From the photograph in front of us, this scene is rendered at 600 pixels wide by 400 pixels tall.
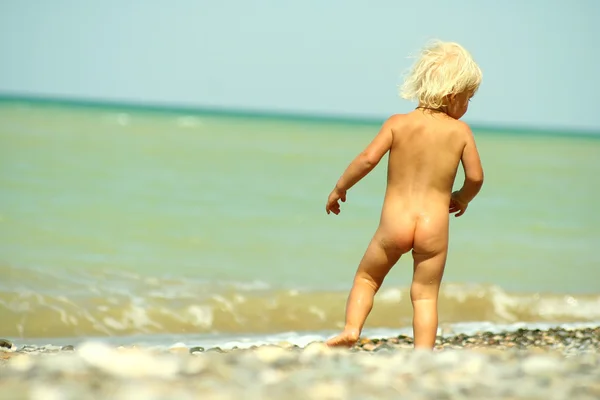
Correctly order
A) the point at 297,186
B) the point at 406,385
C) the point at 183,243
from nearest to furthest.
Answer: the point at 406,385, the point at 183,243, the point at 297,186

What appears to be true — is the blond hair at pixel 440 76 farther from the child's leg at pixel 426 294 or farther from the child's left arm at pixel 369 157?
the child's leg at pixel 426 294

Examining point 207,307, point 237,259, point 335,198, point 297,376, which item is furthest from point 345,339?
point 237,259

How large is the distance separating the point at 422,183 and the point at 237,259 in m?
3.96

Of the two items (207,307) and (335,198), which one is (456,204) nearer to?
(335,198)

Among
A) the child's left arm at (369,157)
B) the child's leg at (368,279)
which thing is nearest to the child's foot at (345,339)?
the child's leg at (368,279)

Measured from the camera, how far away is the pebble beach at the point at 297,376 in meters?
2.40

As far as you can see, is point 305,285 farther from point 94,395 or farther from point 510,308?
point 94,395

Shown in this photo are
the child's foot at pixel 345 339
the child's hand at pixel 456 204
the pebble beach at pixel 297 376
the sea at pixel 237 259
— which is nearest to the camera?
the pebble beach at pixel 297 376

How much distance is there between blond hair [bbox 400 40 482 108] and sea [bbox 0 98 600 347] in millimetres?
2169

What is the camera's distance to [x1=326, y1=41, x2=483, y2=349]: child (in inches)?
153

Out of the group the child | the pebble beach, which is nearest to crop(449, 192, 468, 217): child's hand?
the child

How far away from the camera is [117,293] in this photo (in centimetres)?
632

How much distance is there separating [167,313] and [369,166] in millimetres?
2585

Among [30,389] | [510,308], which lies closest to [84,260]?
[510,308]
